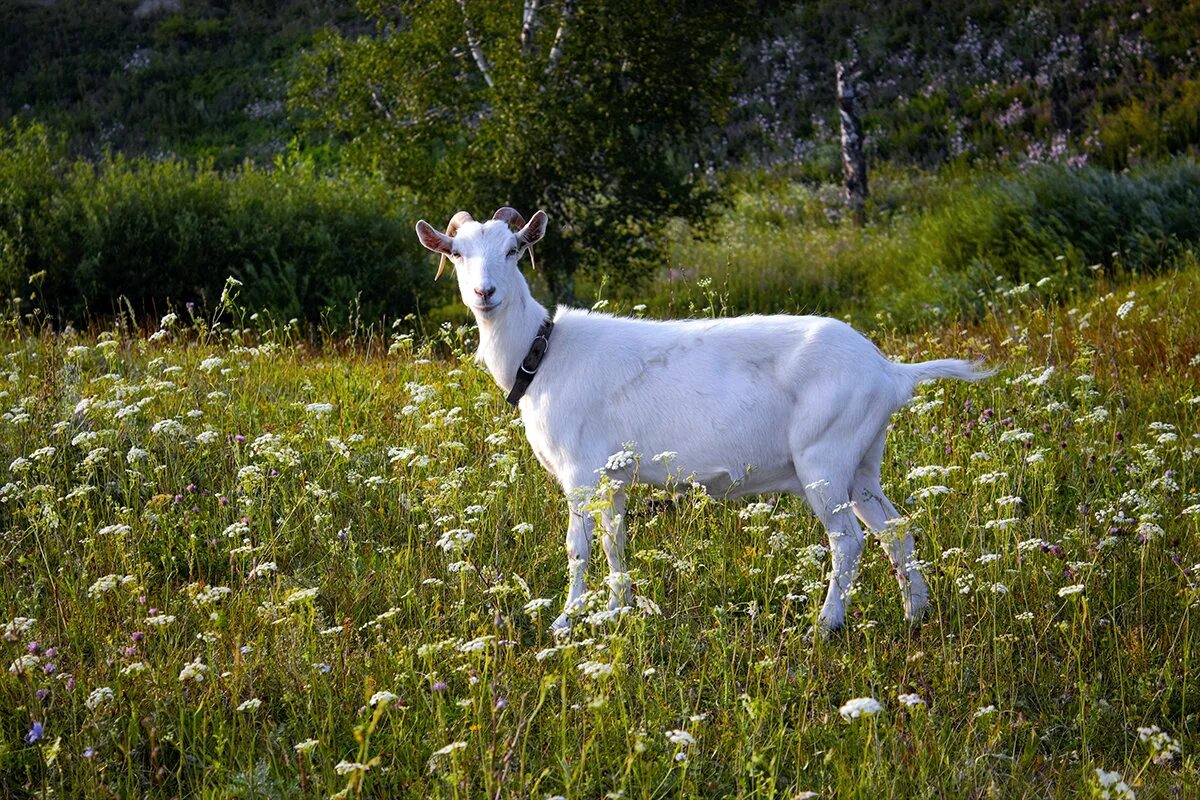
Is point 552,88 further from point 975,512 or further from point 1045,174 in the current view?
point 975,512

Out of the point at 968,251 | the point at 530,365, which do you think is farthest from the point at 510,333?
the point at 968,251

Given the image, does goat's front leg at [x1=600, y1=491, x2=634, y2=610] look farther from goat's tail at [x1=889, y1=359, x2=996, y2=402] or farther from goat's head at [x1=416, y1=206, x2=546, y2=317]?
goat's tail at [x1=889, y1=359, x2=996, y2=402]

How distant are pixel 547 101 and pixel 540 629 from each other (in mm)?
8866

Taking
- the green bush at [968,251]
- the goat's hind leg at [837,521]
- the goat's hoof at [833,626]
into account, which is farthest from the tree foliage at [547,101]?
the goat's hoof at [833,626]

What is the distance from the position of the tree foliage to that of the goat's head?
24.5 feet

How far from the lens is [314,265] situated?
12969 millimetres

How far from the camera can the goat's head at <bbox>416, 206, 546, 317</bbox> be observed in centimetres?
504

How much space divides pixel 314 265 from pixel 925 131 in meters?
16.2

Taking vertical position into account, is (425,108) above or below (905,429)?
above

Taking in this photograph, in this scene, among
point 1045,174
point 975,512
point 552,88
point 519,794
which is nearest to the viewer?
point 519,794

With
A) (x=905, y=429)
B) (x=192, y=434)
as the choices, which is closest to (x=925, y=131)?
(x=905, y=429)

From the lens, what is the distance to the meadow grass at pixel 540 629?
3.72 metres

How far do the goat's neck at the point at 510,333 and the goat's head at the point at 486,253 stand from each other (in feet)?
0.26

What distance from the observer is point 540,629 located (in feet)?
15.4
